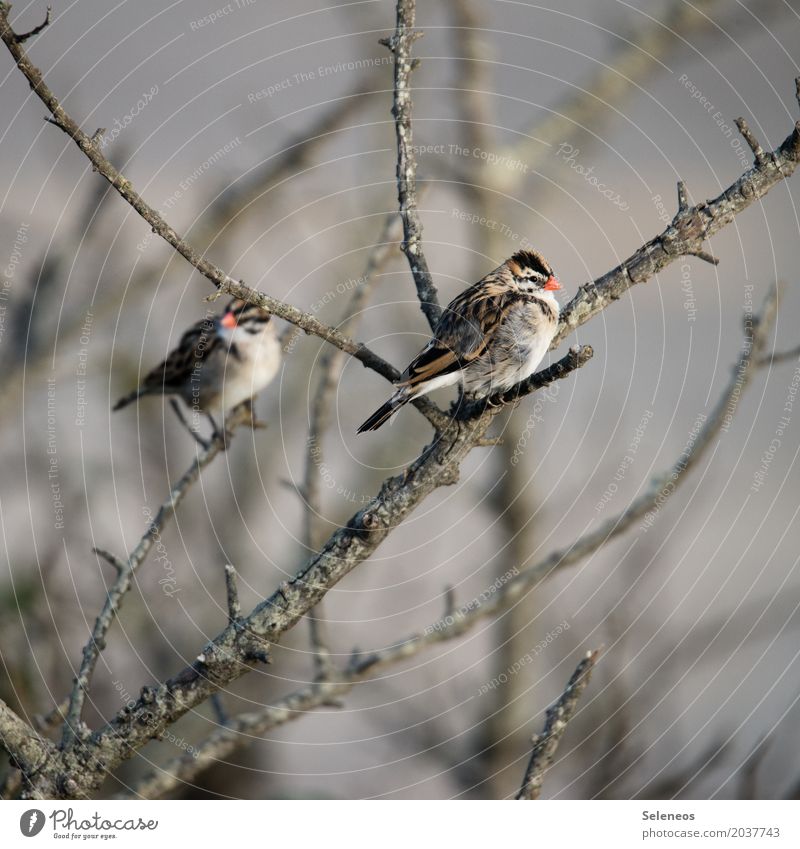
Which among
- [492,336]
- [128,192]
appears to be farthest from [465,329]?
[128,192]

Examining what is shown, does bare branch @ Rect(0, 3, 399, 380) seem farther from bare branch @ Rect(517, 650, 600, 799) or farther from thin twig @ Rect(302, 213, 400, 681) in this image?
bare branch @ Rect(517, 650, 600, 799)

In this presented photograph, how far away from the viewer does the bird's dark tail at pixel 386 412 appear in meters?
2.39

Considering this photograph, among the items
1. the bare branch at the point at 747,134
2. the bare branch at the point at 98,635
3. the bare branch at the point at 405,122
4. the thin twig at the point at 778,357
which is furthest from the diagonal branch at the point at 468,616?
the bare branch at the point at 405,122

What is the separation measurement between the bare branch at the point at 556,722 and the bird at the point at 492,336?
886 millimetres

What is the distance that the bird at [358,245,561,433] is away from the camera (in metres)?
2.54

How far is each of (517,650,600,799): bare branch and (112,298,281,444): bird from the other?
248 centimetres

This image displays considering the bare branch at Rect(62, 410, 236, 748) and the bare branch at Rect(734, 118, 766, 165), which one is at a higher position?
the bare branch at Rect(734, 118, 766, 165)

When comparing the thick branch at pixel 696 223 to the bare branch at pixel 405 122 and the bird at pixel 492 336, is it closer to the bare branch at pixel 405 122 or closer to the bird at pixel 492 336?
the bird at pixel 492 336

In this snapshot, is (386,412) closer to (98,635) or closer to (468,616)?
(468,616)

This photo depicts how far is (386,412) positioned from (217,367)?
2.02 m

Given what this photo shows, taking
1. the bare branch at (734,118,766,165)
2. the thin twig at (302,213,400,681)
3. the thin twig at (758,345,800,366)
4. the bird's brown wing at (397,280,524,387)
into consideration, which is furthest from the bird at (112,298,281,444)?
the bare branch at (734,118,766,165)

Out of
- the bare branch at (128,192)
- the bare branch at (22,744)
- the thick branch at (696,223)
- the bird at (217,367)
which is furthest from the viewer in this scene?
the bird at (217,367)

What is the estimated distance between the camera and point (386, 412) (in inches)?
96.6
